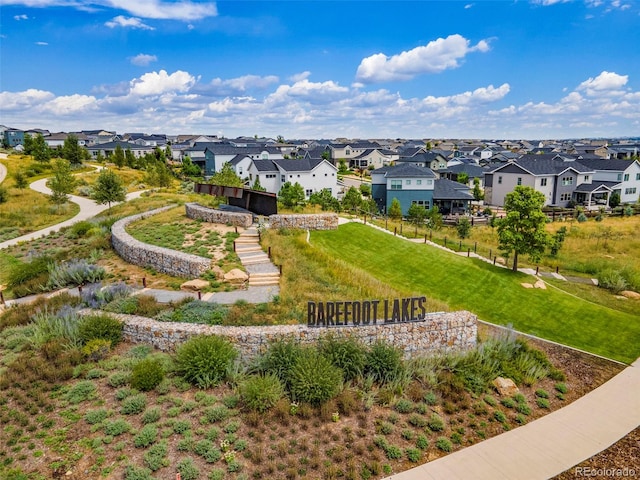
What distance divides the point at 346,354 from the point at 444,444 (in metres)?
3.61

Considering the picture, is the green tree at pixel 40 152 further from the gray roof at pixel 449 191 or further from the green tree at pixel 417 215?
the gray roof at pixel 449 191

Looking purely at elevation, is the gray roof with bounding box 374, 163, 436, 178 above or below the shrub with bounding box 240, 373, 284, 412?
above

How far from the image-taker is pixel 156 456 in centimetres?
902

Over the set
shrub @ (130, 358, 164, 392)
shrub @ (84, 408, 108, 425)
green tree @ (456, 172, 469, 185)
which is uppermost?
green tree @ (456, 172, 469, 185)

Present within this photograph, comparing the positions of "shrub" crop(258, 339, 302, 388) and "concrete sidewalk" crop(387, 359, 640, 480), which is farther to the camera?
"shrub" crop(258, 339, 302, 388)

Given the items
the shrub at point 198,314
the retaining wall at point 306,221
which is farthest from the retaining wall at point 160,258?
the retaining wall at point 306,221

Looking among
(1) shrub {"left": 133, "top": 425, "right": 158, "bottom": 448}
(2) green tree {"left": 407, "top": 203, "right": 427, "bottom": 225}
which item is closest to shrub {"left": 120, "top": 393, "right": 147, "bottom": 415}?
(1) shrub {"left": 133, "top": 425, "right": 158, "bottom": 448}

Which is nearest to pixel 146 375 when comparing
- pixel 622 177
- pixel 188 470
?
pixel 188 470

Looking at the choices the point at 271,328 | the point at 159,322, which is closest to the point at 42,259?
the point at 159,322

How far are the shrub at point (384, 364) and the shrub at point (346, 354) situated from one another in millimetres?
261

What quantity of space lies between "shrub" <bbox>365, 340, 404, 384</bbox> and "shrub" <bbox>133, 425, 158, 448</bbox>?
616 cm

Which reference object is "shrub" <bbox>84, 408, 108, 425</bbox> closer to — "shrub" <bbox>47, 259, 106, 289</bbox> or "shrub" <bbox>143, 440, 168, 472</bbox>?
"shrub" <bbox>143, 440, 168, 472</bbox>

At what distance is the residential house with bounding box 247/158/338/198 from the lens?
5775 cm

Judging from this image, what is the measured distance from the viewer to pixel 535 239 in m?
24.4
